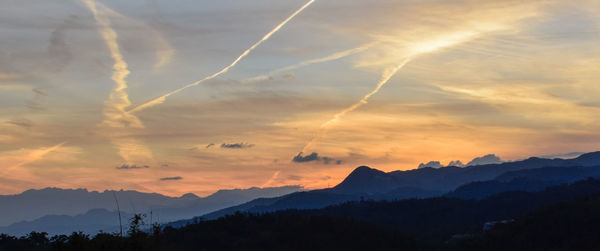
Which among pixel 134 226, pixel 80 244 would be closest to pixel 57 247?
pixel 80 244

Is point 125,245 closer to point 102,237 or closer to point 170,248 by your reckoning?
point 102,237

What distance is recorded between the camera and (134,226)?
10444 centimetres

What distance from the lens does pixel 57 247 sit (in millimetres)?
103312

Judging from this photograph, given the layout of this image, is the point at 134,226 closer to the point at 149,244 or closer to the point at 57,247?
the point at 149,244

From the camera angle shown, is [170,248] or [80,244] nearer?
[80,244]

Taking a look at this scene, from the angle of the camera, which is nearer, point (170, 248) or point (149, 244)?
point (149, 244)

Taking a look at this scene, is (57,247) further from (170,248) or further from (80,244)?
(170,248)

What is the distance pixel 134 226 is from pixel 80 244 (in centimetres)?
806

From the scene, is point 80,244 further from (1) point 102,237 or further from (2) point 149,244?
(2) point 149,244

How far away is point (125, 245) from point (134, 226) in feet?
11.0

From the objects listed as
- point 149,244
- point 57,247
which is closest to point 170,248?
point 149,244

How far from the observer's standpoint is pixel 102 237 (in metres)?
104

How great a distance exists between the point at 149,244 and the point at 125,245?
138 inches

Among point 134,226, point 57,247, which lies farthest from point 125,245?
point 57,247
